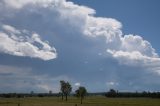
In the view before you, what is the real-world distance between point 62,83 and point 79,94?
39.1 metres

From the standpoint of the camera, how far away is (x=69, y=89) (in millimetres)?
192125

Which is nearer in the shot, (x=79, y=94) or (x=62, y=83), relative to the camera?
(x=79, y=94)

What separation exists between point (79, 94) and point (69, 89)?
37.2 metres

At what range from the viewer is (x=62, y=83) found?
634 feet

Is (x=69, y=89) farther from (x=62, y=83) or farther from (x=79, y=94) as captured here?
(x=79, y=94)

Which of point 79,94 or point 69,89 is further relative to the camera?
point 69,89

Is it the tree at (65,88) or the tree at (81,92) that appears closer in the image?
the tree at (81,92)

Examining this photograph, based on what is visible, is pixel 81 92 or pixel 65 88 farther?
pixel 65 88

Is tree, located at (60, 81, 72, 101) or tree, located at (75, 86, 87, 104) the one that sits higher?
tree, located at (60, 81, 72, 101)

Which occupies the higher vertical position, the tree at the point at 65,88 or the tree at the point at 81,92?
the tree at the point at 65,88

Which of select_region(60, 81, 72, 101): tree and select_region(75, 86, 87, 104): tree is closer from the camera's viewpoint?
select_region(75, 86, 87, 104): tree

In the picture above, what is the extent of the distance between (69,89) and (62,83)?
524 cm

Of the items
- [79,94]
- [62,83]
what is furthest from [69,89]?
[79,94]
